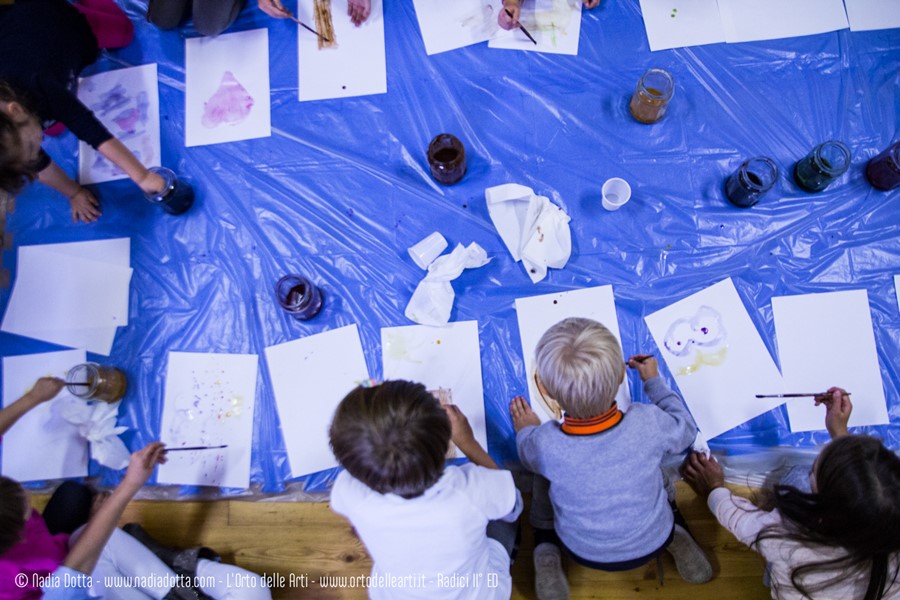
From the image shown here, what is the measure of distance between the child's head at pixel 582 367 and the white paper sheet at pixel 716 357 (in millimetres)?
358

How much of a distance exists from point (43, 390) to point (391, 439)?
862 mm

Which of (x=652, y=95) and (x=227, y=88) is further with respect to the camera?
(x=227, y=88)

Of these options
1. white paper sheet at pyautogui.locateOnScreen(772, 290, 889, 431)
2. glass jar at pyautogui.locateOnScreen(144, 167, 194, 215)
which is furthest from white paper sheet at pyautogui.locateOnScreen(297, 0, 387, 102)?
white paper sheet at pyautogui.locateOnScreen(772, 290, 889, 431)

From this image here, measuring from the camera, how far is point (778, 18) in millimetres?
1262

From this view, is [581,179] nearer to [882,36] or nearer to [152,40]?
[882,36]

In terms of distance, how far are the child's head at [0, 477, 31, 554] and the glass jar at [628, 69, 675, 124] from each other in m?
1.44

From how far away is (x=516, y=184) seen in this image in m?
1.21

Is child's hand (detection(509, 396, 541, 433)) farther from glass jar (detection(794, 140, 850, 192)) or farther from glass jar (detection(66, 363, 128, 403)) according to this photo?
glass jar (detection(66, 363, 128, 403))

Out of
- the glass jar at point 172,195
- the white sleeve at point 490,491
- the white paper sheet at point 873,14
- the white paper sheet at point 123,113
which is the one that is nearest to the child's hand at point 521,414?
the white sleeve at point 490,491

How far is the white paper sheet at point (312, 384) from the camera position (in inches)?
46.0

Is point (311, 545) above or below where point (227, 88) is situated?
below

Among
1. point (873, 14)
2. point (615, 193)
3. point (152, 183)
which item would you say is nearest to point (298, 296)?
point (152, 183)

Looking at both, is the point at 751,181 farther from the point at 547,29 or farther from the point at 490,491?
the point at 490,491

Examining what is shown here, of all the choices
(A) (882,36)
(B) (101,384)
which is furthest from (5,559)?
(A) (882,36)
